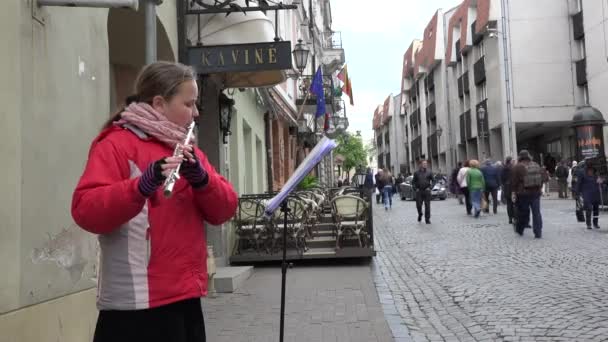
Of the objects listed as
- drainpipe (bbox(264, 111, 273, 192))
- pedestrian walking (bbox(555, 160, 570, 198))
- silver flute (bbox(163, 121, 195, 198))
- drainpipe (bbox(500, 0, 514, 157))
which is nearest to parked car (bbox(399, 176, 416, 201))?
drainpipe (bbox(500, 0, 514, 157))

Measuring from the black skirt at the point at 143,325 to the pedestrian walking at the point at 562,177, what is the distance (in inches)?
1037

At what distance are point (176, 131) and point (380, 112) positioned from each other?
9974cm

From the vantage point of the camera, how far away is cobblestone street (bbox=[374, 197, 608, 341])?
564cm

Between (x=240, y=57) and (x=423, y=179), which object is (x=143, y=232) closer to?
(x=240, y=57)

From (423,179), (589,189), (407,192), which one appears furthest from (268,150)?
(407,192)

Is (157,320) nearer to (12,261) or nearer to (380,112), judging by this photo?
(12,261)

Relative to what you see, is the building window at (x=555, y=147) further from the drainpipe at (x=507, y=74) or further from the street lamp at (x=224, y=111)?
the street lamp at (x=224, y=111)

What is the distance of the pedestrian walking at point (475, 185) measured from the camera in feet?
60.1

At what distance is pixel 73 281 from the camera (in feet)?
14.7

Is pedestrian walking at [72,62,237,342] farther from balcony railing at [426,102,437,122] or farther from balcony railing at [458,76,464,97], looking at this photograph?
balcony railing at [426,102,437,122]

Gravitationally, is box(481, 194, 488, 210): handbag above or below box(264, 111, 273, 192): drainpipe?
below

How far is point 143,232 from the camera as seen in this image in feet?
6.95

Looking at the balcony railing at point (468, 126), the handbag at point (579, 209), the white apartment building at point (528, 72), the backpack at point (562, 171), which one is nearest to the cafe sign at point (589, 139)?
the backpack at point (562, 171)

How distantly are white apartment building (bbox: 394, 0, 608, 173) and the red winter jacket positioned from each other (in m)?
31.2
